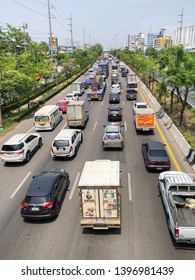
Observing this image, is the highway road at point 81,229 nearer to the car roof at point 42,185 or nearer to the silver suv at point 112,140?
the silver suv at point 112,140

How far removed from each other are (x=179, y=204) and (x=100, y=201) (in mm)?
3995

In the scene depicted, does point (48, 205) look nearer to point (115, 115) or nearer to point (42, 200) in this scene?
point (42, 200)

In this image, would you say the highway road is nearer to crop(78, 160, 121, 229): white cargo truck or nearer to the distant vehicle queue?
the distant vehicle queue

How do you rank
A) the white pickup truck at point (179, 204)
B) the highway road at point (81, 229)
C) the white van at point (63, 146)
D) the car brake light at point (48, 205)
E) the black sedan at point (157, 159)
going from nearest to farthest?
the white pickup truck at point (179, 204), the highway road at point (81, 229), the car brake light at point (48, 205), the black sedan at point (157, 159), the white van at point (63, 146)

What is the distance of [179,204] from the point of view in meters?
12.8

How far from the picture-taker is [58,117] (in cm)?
3212

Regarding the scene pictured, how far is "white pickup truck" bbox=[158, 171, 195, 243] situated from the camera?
10.8 m

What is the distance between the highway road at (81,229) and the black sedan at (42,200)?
0.60m

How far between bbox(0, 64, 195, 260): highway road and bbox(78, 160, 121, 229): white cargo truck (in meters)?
0.71

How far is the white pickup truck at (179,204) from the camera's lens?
35.5 ft

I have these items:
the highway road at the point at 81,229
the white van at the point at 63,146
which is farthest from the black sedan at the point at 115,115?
the white van at the point at 63,146

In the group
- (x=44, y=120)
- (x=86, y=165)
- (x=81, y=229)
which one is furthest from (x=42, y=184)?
(x=44, y=120)

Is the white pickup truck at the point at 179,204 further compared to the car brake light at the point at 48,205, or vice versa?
the car brake light at the point at 48,205
